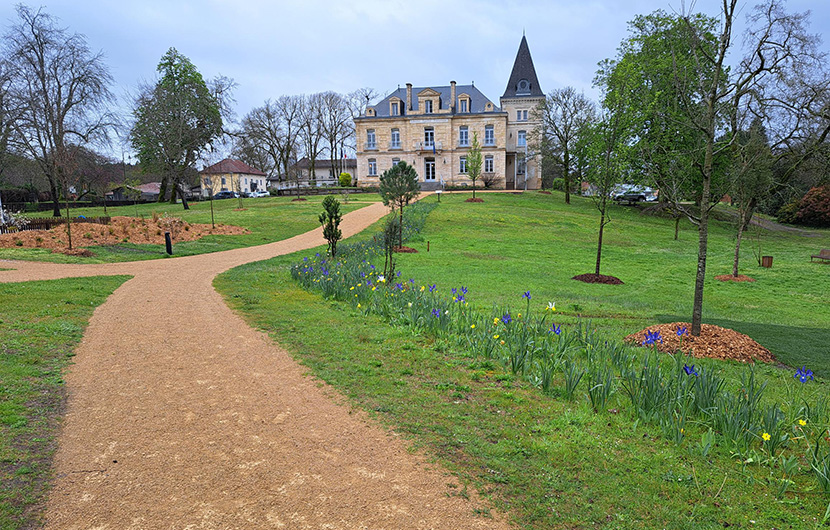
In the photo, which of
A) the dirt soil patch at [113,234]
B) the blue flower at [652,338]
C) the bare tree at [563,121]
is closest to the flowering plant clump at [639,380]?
the blue flower at [652,338]

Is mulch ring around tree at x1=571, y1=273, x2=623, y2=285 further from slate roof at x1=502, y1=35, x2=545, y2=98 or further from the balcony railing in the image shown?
slate roof at x1=502, y1=35, x2=545, y2=98

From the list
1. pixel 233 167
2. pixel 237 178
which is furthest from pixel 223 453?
pixel 233 167

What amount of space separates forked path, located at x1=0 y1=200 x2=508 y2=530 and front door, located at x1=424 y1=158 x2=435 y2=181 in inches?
2052

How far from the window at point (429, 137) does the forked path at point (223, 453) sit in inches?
2056

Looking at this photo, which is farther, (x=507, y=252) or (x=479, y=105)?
(x=479, y=105)

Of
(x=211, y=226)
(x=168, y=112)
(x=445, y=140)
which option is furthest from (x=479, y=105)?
(x=211, y=226)

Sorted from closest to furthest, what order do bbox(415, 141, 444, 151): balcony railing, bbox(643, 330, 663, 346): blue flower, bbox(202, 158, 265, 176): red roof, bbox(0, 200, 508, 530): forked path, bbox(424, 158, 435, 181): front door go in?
bbox(0, 200, 508, 530): forked path → bbox(643, 330, 663, 346): blue flower → bbox(415, 141, 444, 151): balcony railing → bbox(424, 158, 435, 181): front door → bbox(202, 158, 265, 176): red roof

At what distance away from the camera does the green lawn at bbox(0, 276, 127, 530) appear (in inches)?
131

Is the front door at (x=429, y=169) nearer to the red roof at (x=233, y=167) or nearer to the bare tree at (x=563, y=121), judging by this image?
the bare tree at (x=563, y=121)

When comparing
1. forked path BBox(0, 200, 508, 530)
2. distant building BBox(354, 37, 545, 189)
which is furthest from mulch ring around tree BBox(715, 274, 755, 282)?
distant building BBox(354, 37, 545, 189)

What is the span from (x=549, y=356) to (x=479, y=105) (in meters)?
55.2

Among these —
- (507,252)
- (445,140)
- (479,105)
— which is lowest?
(507,252)

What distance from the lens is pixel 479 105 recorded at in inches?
2250

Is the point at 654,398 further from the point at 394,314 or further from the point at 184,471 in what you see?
the point at 394,314
